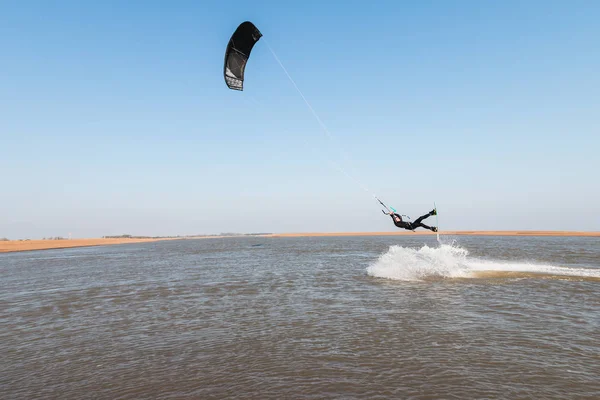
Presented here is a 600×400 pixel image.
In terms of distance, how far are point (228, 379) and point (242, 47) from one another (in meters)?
14.5

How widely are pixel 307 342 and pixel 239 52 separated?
13.4 meters

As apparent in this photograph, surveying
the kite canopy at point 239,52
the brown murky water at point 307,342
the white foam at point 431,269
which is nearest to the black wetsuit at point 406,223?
the brown murky water at point 307,342

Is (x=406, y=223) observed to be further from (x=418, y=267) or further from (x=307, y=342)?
(x=307, y=342)

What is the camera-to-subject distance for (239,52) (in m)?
16.3

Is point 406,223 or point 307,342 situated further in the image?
point 406,223

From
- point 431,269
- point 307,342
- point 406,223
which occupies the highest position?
point 406,223

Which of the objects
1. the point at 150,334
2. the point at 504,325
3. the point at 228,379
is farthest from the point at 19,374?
the point at 504,325

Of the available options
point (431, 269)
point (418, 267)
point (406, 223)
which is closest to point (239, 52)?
point (406, 223)

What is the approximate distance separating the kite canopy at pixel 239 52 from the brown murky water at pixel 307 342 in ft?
32.3

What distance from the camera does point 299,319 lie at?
34.8 feet

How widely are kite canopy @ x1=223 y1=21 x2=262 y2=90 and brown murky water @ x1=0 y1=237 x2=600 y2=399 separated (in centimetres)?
984

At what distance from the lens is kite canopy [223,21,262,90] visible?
15.6 metres

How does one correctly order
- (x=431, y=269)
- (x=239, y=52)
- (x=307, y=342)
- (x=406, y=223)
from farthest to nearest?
(x=431, y=269), (x=406, y=223), (x=239, y=52), (x=307, y=342)

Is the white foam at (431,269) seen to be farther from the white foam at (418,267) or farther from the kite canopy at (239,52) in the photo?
the kite canopy at (239,52)
